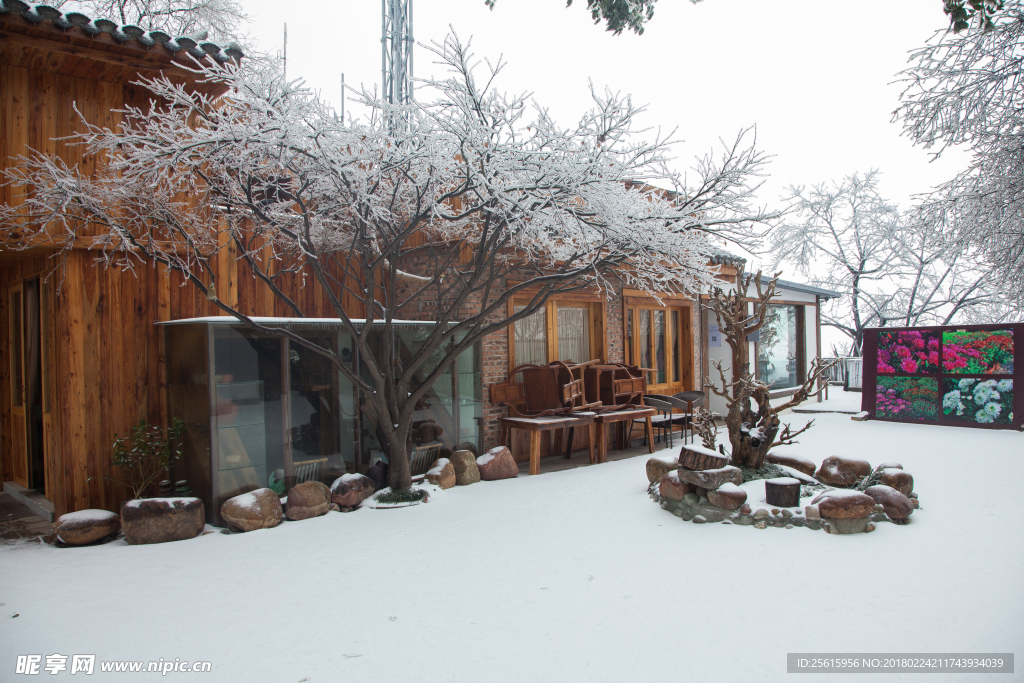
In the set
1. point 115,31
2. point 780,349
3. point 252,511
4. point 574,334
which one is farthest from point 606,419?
point 780,349

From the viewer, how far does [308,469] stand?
236 inches

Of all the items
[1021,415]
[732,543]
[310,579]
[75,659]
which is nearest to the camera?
[75,659]

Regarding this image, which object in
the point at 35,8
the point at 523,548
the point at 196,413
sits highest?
the point at 35,8

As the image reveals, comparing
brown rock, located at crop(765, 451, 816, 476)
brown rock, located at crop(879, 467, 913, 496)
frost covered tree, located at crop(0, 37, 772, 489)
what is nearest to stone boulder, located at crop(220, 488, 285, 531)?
frost covered tree, located at crop(0, 37, 772, 489)

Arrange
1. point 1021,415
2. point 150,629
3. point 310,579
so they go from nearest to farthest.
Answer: point 150,629
point 310,579
point 1021,415

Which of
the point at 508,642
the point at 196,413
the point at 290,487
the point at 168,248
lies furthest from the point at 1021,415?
the point at 168,248

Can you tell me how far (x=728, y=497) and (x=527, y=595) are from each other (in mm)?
2090

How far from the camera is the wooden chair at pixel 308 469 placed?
5895mm

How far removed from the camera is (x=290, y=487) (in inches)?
229

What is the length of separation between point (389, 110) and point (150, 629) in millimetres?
4032

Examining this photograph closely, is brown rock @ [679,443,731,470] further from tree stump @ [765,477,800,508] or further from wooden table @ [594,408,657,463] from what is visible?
wooden table @ [594,408,657,463]

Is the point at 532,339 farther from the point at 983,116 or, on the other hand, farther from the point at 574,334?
the point at 983,116

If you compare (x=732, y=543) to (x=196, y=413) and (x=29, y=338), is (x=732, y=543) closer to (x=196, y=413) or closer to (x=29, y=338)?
(x=196, y=413)

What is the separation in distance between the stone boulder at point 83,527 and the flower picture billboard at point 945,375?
11510 millimetres
